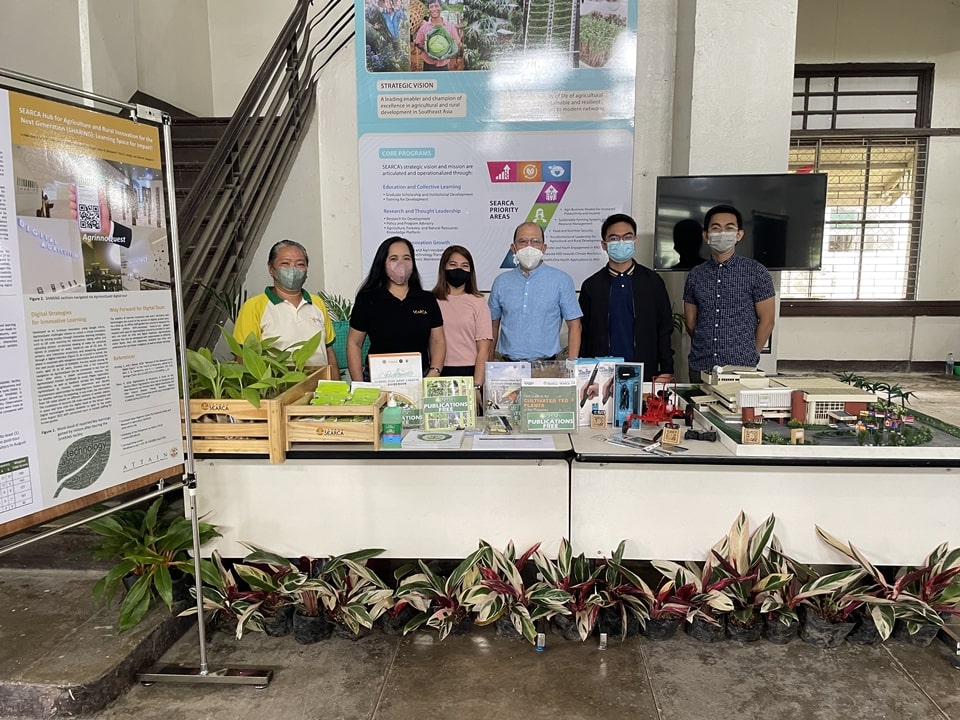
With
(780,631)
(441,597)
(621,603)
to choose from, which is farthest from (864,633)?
(441,597)

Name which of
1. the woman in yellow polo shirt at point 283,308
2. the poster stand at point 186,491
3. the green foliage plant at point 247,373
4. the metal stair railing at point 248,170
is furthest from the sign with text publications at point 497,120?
the poster stand at point 186,491

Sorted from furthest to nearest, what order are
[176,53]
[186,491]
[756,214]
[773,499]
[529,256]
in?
[176,53]
[756,214]
[529,256]
[773,499]
[186,491]

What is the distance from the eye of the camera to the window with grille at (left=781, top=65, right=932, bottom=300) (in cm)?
776

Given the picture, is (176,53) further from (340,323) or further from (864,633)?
(864,633)

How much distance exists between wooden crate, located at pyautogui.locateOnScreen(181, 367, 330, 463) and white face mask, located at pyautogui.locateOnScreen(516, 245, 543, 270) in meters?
1.41

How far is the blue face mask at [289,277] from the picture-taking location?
9.21ft

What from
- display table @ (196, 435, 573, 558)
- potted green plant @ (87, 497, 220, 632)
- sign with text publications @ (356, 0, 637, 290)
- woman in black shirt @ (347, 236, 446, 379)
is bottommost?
potted green plant @ (87, 497, 220, 632)

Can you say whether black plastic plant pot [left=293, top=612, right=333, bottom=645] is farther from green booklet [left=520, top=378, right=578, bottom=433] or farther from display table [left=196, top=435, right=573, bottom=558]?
green booklet [left=520, top=378, right=578, bottom=433]

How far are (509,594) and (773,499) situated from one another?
94cm

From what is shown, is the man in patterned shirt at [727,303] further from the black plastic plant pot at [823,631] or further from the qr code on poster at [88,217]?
the qr code on poster at [88,217]

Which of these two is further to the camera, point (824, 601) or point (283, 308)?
point (283, 308)

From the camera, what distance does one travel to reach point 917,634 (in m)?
2.17

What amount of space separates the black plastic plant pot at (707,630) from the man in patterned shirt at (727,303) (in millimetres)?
1441

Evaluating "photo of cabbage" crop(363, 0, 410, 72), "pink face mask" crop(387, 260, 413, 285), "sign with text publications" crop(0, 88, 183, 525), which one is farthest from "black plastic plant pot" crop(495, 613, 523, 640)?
"photo of cabbage" crop(363, 0, 410, 72)
